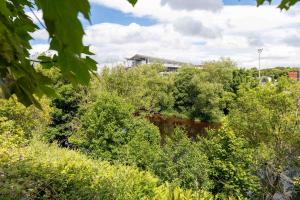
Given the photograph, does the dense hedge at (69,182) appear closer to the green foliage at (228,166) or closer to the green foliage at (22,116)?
the green foliage at (228,166)

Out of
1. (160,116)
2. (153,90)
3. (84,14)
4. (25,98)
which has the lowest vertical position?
(160,116)

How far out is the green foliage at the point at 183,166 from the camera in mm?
11602

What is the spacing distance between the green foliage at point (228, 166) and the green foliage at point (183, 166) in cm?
57

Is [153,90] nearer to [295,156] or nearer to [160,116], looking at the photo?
[160,116]

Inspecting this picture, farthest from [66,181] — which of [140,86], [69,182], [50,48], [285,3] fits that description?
[140,86]

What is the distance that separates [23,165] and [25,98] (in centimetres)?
740

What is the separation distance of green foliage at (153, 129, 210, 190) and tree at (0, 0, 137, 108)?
32.6ft

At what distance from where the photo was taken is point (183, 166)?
11.8 m

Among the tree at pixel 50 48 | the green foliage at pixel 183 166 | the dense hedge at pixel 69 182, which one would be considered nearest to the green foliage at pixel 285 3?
the tree at pixel 50 48

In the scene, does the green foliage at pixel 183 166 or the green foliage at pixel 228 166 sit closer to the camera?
the green foliage at pixel 183 166

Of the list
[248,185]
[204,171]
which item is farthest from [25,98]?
[248,185]

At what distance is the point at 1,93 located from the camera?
971mm

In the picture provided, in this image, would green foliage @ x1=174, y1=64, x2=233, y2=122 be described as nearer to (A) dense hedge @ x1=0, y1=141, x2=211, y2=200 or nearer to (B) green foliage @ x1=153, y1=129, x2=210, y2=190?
(B) green foliage @ x1=153, y1=129, x2=210, y2=190

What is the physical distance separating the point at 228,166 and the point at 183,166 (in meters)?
1.73
